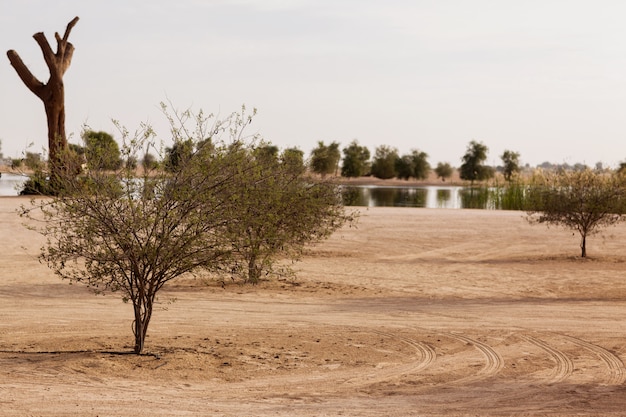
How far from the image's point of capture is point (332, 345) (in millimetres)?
15344

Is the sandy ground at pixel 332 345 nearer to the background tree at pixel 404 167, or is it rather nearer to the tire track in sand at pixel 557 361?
the tire track in sand at pixel 557 361

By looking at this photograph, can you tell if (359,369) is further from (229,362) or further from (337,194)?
(337,194)

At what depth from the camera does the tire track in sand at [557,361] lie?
13.4 m

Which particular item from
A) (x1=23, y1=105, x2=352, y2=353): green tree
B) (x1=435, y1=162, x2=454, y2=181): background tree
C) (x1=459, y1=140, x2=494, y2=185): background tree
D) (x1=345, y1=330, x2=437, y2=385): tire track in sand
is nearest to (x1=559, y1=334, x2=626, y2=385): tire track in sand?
(x1=345, y1=330, x2=437, y2=385): tire track in sand

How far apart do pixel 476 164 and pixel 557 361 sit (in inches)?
4538

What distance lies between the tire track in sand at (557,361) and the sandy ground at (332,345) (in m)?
0.06

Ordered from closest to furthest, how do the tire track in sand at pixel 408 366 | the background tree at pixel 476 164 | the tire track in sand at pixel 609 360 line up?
the tire track in sand at pixel 408 366 < the tire track in sand at pixel 609 360 < the background tree at pixel 476 164

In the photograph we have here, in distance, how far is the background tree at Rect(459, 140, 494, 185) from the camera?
127 m

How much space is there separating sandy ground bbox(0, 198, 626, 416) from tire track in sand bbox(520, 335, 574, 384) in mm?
61

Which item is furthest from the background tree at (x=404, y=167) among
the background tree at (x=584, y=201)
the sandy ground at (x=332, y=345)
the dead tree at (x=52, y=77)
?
the sandy ground at (x=332, y=345)

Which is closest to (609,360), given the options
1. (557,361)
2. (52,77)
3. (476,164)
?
(557,361)

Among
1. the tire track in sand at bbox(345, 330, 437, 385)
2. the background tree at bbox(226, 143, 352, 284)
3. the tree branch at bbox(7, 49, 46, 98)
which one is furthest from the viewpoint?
the tree branch at bbox(7, 49, 46, 98)

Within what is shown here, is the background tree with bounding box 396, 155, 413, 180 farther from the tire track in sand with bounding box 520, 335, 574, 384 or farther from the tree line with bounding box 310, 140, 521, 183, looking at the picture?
the tire track in sand with bounding box 520, 335, 574, 384

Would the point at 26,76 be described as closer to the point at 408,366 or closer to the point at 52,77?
the point at 52,77
